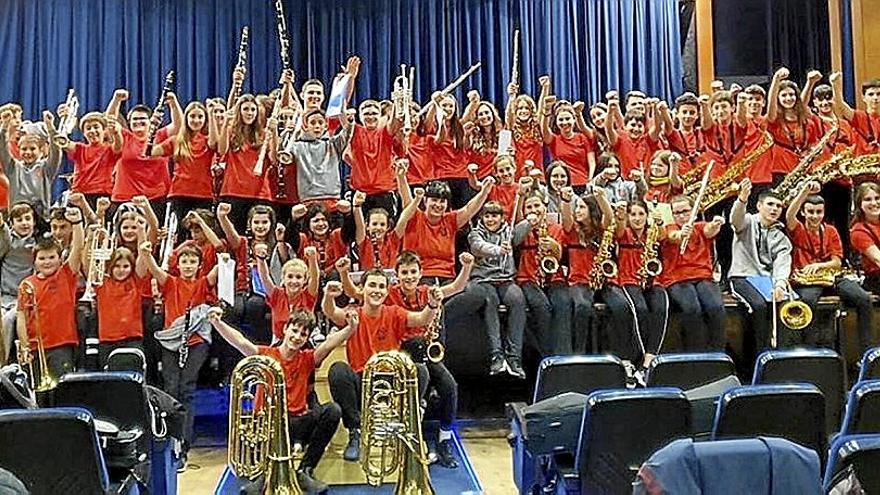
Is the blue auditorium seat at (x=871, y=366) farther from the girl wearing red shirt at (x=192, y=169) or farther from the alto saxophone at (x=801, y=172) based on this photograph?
the girl wearing red shirt at (x=192, y=169)

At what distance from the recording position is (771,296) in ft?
16.5

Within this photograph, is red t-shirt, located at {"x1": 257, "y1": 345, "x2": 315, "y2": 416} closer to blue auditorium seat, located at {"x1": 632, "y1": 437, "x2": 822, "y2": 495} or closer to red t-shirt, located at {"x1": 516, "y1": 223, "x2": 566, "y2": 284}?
red t-shirt, located at {"x1": 516, "y1": 223, "x2": 566, "y2": 284}

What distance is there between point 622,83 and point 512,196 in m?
4.07

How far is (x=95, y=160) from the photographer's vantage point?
19.5ft

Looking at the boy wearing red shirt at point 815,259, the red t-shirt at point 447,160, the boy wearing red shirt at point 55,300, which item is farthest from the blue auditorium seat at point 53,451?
the boy wearing red shirt at point 815,259

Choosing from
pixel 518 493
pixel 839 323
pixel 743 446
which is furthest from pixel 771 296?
pixel 743 446

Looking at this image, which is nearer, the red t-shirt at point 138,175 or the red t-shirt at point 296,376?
the red t-shirt at point 296,376

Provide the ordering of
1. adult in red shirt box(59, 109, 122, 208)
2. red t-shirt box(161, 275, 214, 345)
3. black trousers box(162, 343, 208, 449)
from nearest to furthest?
black trousers box(162, 343, 208, 449) < red t-shirt box(161, 275, 214, 345) < adult in red shirt box(59, 109, 122, 208)

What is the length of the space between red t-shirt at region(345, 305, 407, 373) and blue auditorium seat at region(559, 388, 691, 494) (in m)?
1.49

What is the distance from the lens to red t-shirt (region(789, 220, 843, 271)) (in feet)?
17.2

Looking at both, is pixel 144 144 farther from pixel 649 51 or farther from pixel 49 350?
pixel 649 51

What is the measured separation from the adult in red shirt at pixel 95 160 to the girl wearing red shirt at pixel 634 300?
3113 mm

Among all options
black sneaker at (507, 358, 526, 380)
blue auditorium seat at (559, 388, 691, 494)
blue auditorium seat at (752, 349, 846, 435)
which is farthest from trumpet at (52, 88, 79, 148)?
blue auditorium seat at (752, 349, 846, 435)

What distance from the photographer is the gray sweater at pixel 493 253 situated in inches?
198
